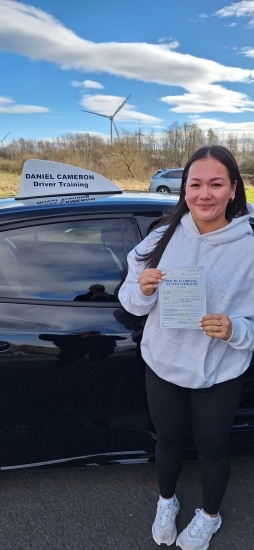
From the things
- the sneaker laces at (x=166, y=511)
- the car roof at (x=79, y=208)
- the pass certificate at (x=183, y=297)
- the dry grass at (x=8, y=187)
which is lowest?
the dry grass at (x=8, y=187)

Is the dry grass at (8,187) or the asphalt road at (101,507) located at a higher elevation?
the asphalt road at (101,507)

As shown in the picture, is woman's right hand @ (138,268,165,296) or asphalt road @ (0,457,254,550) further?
asphalt road @ (0,457,254,550)

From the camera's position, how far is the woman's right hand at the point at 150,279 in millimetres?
1411

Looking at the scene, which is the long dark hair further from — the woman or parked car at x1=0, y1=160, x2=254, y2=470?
parked car at x1=0, y1=160, x2=254, y2=470

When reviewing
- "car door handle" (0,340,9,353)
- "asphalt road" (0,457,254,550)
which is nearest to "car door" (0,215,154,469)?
"car door handle" (0,340,9,353)

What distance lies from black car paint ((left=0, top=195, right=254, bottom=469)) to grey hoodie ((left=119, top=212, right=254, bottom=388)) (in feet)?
1.15

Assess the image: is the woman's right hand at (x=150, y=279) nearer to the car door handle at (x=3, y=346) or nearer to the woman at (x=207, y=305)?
the woman at (x=207, y=305)

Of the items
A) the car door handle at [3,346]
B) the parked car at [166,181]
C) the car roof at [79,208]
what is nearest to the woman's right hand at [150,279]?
the car roof at [79,208]

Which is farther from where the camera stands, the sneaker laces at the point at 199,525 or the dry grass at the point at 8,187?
the dry grass at the point at 8,187

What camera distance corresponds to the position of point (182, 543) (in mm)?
1786

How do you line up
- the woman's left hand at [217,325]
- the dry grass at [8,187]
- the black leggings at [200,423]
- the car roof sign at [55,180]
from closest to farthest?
the woman's left hand at [217,325]
the black leggings at [200,423]
the car roof sign at [55,180]
the dry grass at [8,187]

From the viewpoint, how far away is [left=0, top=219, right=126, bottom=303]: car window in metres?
1.92

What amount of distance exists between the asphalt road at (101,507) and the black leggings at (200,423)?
0.94ft

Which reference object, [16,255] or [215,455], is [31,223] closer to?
[16,255]
